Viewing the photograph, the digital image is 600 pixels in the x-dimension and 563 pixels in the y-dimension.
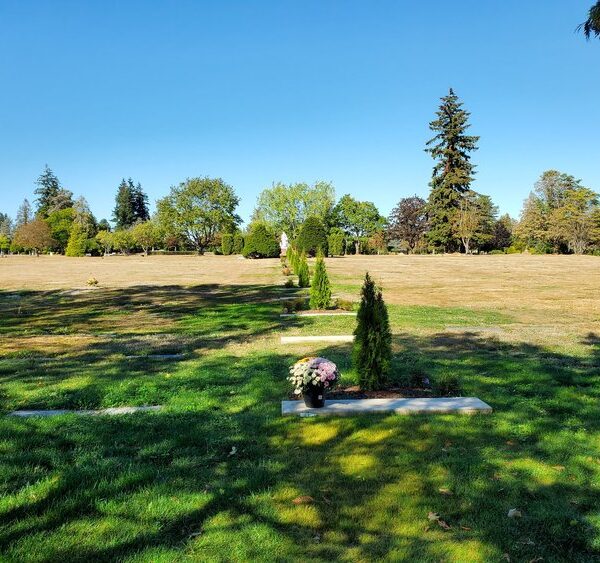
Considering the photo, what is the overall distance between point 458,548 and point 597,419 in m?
3.45

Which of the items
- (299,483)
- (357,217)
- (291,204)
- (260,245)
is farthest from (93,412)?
(357,217)

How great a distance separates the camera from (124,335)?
11.9 m

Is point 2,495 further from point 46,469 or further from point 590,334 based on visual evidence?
point 590,334

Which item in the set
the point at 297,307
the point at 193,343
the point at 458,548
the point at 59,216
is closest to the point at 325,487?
the point at 458,548

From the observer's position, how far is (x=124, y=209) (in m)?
110

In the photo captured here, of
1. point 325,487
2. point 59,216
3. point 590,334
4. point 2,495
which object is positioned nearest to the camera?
point 2,495

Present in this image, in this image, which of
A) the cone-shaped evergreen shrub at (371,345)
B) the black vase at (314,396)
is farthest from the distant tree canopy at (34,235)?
the black vase at (314,396)

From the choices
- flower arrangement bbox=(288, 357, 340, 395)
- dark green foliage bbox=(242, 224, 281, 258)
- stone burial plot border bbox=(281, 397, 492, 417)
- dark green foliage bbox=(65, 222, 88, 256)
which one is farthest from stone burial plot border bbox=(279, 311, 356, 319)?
dark green foliage bbox=(65, 222, 88, 256)

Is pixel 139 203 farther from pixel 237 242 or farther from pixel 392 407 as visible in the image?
pixel 392 407

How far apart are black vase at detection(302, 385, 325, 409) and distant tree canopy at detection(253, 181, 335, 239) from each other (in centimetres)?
6287

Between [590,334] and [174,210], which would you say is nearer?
[590,334]

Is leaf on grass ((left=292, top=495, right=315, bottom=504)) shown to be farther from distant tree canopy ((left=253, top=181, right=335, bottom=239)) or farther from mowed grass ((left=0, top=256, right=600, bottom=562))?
distant tree canopy ((left=253, top=181, right=335, bottom=239))

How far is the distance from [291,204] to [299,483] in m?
66.3

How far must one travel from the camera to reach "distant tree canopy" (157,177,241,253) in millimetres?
71875
